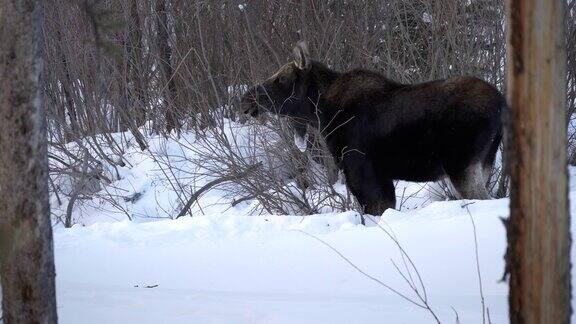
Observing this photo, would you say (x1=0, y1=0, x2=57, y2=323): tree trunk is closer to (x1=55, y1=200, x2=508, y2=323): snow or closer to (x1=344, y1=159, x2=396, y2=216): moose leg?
(x1=55, y1=200, x2=508, y2=323): snow

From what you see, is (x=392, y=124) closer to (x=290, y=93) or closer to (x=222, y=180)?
(x=290, y=93)

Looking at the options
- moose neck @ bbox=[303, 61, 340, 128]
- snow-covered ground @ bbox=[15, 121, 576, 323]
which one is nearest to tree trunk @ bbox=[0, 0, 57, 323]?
snow-covered ground @ bbox=[15, 121, 576, 323]

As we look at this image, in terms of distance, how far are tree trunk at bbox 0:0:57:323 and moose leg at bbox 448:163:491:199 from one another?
16.0 feet

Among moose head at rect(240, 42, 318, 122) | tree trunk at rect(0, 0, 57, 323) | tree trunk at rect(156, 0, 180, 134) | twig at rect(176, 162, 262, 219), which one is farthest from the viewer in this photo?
tree trunk at rect(156, 0, 180, 134)

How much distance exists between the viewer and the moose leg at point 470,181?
27.9 ft

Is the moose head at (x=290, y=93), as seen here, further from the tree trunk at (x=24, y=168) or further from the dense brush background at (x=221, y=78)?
the tree trunk at (x=24, y=168)

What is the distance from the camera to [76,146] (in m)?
14.6

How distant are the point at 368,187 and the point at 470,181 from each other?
3.35ft

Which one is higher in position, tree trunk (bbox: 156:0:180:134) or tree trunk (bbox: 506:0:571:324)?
tree trunk (bbox: 156:0:180:134)

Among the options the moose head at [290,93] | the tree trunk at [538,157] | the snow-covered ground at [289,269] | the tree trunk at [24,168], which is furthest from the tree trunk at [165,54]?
the tree trunk at [538,157]

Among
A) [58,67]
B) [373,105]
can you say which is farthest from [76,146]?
[373,105]

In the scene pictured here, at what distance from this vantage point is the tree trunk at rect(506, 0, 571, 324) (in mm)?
Result: 3467

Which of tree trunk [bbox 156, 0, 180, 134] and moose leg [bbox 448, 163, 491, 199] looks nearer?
moose leg [bbox 448, 163, 491, 199]

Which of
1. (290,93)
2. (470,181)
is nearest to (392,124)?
(470,181)
